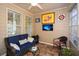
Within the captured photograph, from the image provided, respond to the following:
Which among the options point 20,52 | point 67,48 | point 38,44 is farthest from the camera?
point 38,44

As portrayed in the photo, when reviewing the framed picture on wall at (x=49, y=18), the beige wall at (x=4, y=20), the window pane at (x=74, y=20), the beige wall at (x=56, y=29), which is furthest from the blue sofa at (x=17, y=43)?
the window pane at (x=74, y=20)

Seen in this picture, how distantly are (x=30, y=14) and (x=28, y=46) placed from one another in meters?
0.59

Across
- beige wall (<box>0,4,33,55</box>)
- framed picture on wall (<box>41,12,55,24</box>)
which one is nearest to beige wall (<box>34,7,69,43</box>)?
framed picture on wall (<box>41,12,55,24</box>)

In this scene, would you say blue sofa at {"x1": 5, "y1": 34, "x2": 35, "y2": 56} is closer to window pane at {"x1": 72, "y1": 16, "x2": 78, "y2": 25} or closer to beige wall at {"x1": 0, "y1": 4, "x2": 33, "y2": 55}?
beige wall at {"x1": 0, "y1": 4, "x2": 33, "y2": 55}

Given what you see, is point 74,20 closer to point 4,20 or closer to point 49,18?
point 49,18

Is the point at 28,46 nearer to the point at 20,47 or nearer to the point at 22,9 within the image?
the point at 20,47

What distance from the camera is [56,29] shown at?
140 cm

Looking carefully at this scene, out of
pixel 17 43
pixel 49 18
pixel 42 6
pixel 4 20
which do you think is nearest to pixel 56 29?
pixel 49 18

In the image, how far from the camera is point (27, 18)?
1466 millimetres

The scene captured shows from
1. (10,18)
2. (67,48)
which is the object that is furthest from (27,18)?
(67,48)

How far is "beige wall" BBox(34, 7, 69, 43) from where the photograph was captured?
1.34 meters

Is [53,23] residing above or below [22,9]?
below

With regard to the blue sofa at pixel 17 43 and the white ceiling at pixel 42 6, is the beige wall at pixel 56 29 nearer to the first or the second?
the white ceiling at pixel 42 6

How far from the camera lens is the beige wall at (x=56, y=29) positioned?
134cm
